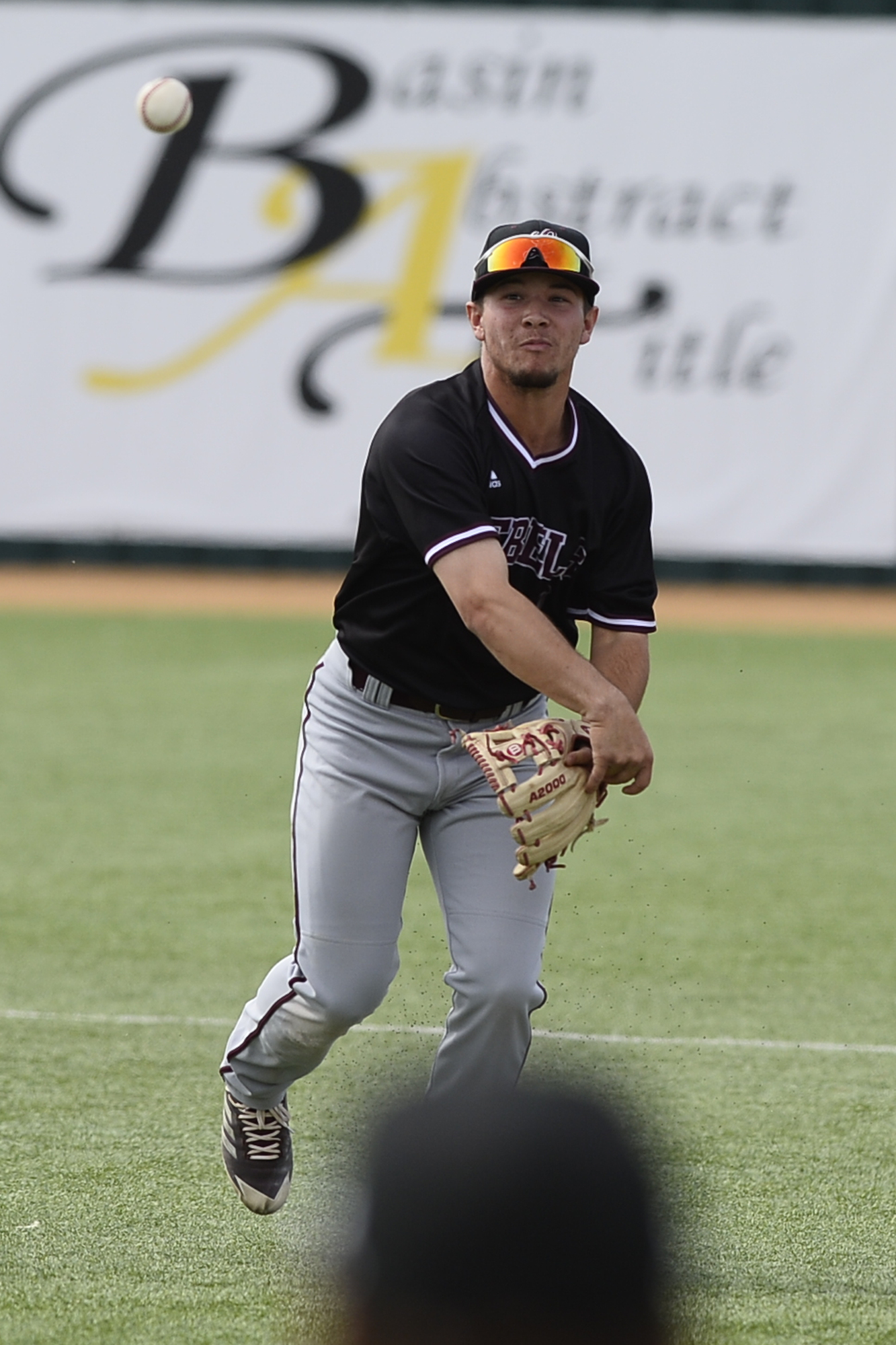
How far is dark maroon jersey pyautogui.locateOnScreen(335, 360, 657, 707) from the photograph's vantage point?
4.21 meters

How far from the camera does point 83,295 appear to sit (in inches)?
698

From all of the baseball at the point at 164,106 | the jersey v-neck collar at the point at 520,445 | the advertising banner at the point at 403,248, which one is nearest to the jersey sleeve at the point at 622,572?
the jersey v-neck collar at the point at 520,445

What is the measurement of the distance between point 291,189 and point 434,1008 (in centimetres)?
1236

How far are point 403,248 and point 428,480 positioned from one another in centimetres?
1378

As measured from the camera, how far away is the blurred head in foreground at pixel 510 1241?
5.36 feet

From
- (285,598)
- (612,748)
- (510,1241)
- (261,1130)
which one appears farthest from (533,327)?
(285,598)

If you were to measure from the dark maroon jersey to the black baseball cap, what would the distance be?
0.86 feet

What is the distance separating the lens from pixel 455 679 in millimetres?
4406

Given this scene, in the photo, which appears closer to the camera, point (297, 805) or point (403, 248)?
point (297, 805)

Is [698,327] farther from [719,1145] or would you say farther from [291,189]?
[719,1145]

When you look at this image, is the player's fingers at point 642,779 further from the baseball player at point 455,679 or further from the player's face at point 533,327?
the player's face at point 533,327

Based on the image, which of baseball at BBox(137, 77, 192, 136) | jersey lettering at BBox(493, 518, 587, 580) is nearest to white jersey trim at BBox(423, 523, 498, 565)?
jersey lettering at BBox(493, 518, 587, 580)

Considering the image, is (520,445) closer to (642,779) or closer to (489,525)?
(489,525)

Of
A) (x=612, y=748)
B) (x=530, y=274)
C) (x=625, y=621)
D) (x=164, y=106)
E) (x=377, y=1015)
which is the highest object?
(x=164, y=106)
